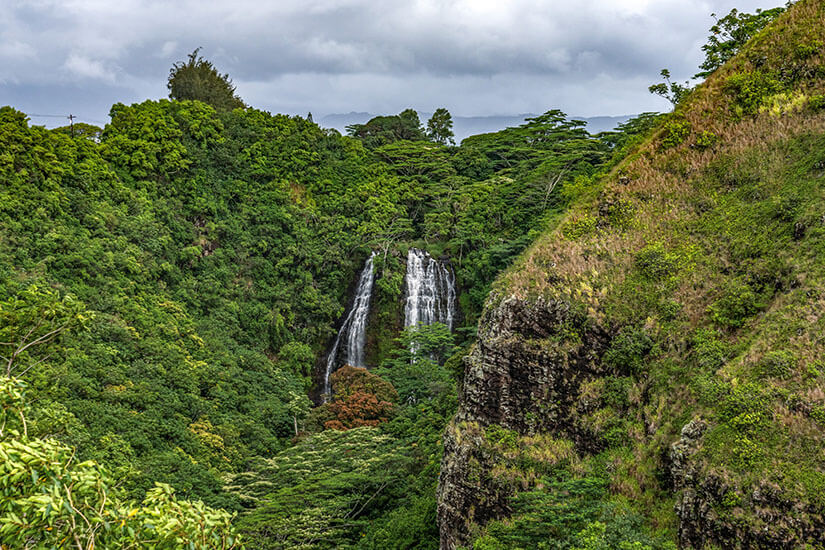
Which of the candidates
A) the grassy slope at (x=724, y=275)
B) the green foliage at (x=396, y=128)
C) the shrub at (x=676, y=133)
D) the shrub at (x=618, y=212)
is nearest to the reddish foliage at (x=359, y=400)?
the grassy slope at (x=724, y=275)

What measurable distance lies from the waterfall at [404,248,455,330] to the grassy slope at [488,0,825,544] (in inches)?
687

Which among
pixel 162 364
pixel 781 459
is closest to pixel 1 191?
pixel 162 364

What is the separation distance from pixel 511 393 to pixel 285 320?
2102cm

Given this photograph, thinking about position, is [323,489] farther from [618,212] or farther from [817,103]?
[817,103]

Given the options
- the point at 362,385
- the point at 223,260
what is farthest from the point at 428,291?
the point at 223,260

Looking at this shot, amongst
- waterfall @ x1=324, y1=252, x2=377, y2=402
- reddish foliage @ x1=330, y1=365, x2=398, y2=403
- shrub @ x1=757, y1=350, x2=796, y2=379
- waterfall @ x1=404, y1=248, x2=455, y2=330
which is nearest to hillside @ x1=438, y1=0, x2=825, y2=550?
shrub @ x1=757, y1=350, x2=796, y2=379

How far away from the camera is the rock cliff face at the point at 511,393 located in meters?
12.7

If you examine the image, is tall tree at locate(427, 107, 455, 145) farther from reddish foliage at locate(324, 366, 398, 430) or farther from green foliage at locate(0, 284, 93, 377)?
green foliage at locate(0, 284, 93, 377)

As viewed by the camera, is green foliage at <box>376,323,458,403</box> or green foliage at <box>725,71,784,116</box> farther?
green foliage at <box>376,323,458,403</box>

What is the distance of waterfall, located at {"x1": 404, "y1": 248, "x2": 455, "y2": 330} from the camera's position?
106ft

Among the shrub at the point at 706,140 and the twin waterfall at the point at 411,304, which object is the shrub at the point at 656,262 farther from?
the twin waterfall at the point at 411,304

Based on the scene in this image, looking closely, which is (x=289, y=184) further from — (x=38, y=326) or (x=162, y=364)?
(x=38, y=326)

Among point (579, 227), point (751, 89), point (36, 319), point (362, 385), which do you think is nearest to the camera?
point (36, 319)

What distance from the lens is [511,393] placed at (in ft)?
43.4
